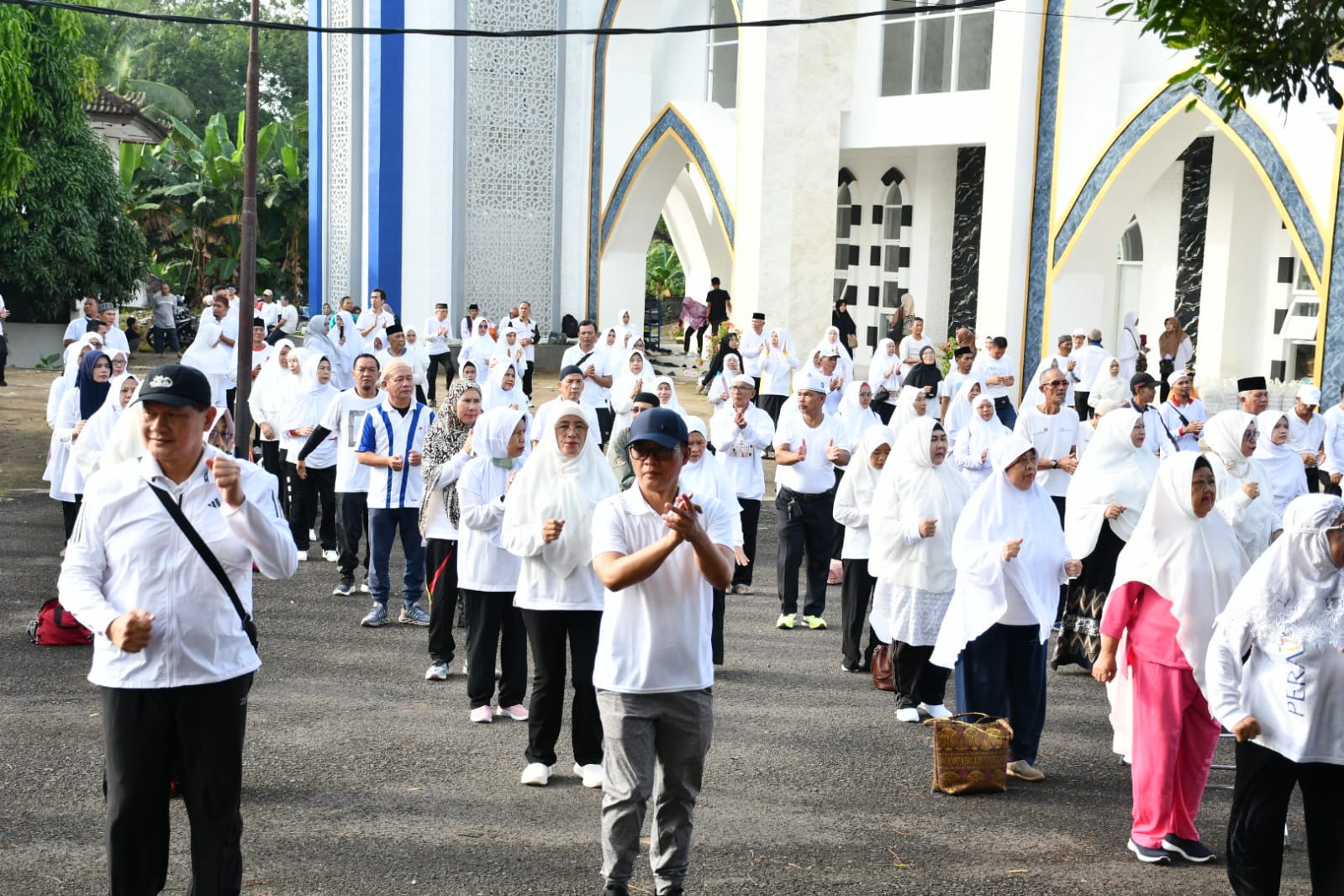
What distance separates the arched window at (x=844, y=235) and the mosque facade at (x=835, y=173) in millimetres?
61

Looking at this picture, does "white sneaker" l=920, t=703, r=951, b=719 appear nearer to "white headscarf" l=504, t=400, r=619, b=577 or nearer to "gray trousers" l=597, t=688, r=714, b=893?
"white headscarf" l=504, t=400, r=619, b=577

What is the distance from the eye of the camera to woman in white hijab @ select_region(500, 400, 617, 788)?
21.6 feet

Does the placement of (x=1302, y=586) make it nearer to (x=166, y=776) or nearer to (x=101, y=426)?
(x=166, y=776)

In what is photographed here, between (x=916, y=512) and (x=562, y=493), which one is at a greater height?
(x=562, y=493)

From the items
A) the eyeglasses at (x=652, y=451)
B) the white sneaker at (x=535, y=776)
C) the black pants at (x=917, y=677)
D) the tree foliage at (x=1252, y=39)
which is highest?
the tree foliage at (x=1252, y=39)

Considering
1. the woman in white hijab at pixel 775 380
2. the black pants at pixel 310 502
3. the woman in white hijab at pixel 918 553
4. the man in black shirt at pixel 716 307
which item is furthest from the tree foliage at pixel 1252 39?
the man in black shirt at pixel 716 307

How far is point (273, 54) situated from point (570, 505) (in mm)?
→ 52393

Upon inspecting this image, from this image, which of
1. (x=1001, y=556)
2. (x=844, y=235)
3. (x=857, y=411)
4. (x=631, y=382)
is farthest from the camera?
(x=844, y=235)

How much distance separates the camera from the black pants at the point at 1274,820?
16.0 ft

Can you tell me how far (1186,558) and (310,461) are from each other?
7.10 metres

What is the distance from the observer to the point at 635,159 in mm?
27031

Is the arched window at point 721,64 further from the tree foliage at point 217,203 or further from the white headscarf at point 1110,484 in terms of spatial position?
the white headscarf at point 1110,484

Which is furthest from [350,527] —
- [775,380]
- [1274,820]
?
[775,380]

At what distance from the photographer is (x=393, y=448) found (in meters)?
9.68
